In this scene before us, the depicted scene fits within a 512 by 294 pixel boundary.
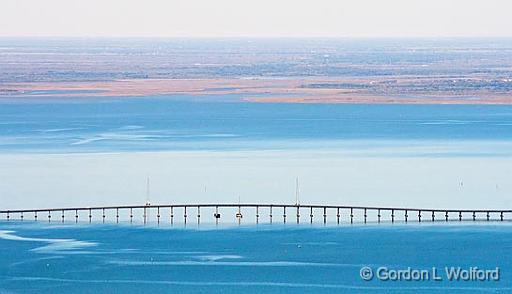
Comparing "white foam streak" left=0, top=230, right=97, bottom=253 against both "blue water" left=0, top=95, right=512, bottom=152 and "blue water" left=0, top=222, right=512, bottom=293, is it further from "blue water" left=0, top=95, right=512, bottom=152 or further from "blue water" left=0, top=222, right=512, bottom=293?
"blue water" left=0, top=95, right=512, bottom=152

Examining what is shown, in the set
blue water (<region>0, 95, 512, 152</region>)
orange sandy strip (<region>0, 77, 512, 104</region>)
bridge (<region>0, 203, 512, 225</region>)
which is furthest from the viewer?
orange sandy strip (<region>0, 77, 512, 104</region>)

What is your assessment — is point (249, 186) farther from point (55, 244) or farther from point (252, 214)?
point (55, 244)

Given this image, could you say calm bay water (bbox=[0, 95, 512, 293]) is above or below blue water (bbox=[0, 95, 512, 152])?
below

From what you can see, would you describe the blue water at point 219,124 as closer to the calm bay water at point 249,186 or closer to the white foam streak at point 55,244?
the calm bay water at point 249,186

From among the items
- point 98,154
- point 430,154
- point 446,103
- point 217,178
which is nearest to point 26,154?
point 98,154

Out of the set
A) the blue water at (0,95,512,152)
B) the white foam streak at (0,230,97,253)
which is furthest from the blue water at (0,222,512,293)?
the blue water at (0,95,512,152)

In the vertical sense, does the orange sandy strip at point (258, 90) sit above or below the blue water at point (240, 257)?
above

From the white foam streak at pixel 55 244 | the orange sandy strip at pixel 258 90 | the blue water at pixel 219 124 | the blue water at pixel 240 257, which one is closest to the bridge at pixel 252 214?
the blue water at pixel 240 257

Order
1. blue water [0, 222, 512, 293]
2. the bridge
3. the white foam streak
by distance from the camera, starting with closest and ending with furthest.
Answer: blue water [0, 222, 512, 293], the white foam streak, the bridge
